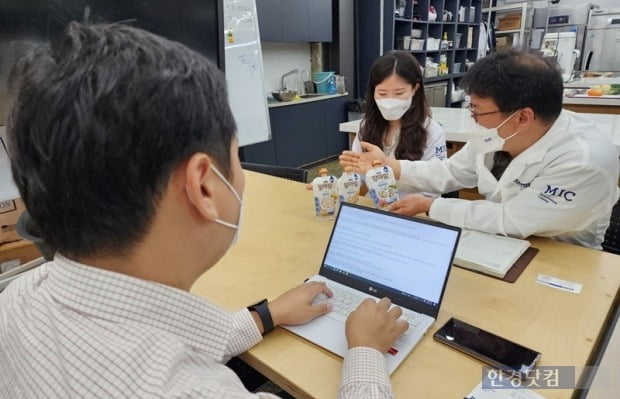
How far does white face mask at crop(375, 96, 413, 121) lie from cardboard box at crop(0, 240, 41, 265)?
67.7 inches

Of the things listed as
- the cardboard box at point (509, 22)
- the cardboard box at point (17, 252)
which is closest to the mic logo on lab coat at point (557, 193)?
the cardboard box at point (17, 252)

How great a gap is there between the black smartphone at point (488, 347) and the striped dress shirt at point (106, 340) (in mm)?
445

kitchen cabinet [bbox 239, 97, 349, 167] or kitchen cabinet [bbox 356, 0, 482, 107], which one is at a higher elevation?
kitchen cabinet [bbox 356, 0, 482, 107]

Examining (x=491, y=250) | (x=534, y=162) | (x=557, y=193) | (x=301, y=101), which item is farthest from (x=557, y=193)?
(x=301, y=101)

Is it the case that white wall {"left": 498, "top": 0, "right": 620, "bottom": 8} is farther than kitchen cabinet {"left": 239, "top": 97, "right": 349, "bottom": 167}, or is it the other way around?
white wall {"left": 498, "top": 0, "right": 620, "bottom": 8}

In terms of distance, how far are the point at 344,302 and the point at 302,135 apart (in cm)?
364

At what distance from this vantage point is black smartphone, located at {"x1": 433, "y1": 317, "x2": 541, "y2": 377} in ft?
2.34

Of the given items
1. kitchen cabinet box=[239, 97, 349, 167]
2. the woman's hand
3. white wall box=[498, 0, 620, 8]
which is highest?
white wall box=[498, 0, 620, 8]

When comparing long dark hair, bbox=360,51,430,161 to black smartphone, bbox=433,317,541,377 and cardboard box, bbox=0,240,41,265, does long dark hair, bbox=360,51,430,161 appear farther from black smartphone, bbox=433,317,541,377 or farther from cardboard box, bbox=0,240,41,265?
cardboard box, bbox=0,240,41,265

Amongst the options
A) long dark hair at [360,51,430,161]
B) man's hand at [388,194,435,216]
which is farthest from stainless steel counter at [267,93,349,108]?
man's hand at [388,194,435,216]

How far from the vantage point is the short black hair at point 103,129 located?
0.44m

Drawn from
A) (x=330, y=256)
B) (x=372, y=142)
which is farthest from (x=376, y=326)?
(x=372, y=142)

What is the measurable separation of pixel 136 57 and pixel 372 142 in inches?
63.8

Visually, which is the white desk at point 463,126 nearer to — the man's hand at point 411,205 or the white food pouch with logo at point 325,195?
the man's hand at point 411,205
